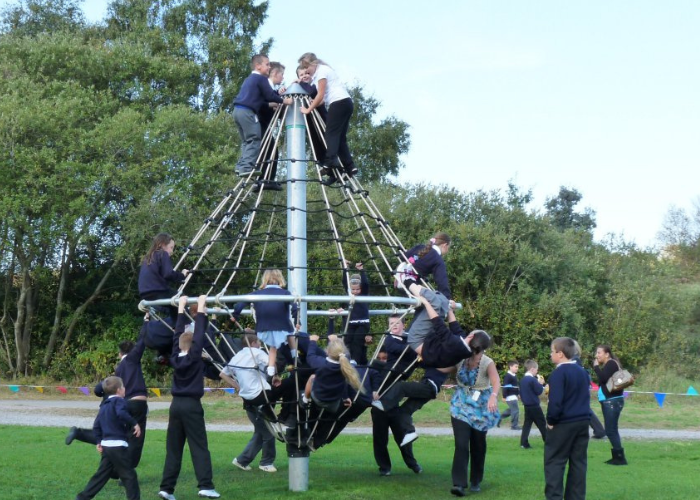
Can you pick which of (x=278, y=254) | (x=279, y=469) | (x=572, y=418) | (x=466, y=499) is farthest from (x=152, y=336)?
(x=278, y=254)

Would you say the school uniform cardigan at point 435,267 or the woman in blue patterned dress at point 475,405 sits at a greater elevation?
the school uniform cardigan at point 435,267

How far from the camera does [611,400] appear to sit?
40.2ft

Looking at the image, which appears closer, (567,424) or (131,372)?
(567,424)

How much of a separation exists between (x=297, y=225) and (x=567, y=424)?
3392 mm

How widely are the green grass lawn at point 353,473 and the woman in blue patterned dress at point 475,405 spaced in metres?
0.38

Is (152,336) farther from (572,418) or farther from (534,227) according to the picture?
(534,227)

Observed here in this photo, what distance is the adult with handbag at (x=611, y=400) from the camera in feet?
38.6

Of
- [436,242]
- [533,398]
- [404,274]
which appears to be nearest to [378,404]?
[404,274]

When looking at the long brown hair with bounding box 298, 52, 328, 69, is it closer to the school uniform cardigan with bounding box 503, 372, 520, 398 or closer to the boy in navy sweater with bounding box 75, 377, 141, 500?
the boy in navy sweater with bounding box 75, 377, 141, 500

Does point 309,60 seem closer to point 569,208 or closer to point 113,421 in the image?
point 113,421

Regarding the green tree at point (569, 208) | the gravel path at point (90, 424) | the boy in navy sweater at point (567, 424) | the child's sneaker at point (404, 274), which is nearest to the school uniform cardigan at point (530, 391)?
the gravel path at point (90, 424)

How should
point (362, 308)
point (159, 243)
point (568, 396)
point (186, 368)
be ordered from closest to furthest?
point (568, 396), point (186, 368), point (159, 243), point (362, 308)

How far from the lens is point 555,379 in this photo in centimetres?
788

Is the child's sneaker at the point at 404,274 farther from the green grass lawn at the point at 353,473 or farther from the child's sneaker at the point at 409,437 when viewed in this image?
the green grass lawn at the point at 353,473
